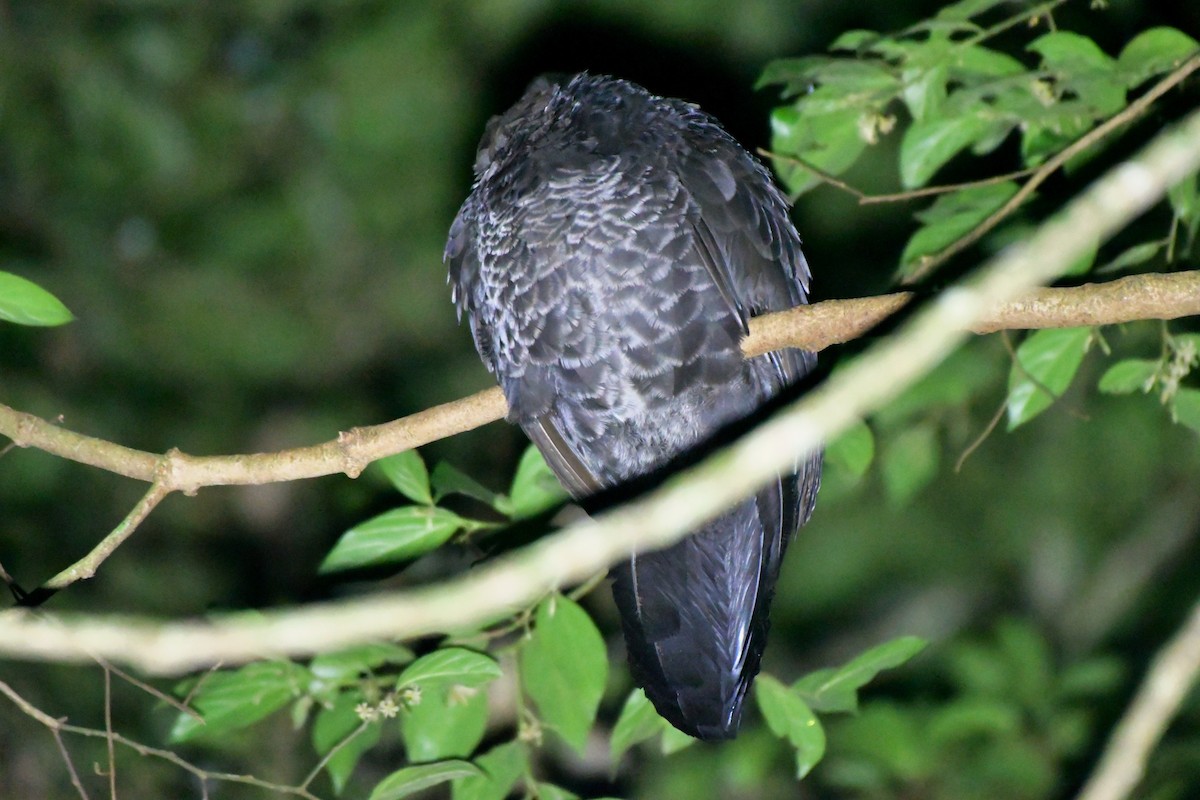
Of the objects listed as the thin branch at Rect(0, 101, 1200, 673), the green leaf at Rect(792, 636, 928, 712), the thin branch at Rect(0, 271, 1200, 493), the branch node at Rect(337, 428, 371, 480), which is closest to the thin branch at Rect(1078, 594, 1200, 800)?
the thin branch at Rect(0, 101, 1200, 673)

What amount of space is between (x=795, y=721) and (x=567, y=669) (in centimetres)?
48

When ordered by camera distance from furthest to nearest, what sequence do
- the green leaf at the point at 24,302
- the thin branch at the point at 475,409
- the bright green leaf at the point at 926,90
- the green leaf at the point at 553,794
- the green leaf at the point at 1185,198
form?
the bright green leaf at the point at 926,90
the green leaf at the point at 1185,198
the green leaf at the point at 553,794
the thin branch at the point at 475,409
the green leaf at the point at 24,302

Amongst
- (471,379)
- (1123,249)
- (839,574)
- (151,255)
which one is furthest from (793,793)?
(151,255)

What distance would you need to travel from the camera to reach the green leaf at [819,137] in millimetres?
2305

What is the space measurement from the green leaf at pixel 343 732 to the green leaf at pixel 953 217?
5.03 feet

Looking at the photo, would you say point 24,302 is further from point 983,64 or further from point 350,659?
point 983,64

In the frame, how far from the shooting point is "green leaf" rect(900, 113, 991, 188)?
2.20 meters

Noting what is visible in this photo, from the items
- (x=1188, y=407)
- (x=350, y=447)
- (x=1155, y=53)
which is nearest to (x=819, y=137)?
(x=1155, y=53)

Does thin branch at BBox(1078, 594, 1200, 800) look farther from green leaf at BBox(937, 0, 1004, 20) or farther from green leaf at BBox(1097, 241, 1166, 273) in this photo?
green leaf at BBox(937, 0, 1004, 20)

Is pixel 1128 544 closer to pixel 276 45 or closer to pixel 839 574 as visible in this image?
pixel 839 574

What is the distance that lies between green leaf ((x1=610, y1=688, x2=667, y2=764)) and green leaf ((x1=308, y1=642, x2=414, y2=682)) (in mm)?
471

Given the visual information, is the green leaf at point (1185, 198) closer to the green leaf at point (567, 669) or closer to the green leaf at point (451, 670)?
the green leaf at point (567, 669)

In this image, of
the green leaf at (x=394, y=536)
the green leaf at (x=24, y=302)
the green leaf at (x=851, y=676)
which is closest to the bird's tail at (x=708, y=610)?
the green leaf at (x=851, y=676)

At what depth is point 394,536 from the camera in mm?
2020
